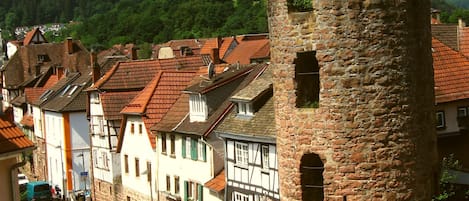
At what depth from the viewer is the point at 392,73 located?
60.7ft

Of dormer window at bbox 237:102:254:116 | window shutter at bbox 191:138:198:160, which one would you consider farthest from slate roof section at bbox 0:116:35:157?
window shutter at bbox 191:138:198:160

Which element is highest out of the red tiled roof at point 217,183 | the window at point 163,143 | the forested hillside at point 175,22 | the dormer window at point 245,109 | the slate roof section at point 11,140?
the forested hillside at point 175,22

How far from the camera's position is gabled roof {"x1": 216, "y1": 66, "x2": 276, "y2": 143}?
3016cm

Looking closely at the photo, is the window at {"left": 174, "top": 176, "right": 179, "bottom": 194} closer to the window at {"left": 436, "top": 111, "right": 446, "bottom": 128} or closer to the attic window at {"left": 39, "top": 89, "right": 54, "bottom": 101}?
the window at {"left": 436, "top": 111, "right": 446, "bottom": 128}

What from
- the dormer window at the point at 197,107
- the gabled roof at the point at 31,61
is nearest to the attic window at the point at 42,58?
the gabled roof at the point at 31,61

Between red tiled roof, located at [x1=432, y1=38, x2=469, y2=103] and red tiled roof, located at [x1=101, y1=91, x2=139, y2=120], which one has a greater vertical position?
red tiled roof, located at [x1=432, y1=38, x2=469, y2=103]

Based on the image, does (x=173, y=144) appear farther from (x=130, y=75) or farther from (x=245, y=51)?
(x=245, y=51)

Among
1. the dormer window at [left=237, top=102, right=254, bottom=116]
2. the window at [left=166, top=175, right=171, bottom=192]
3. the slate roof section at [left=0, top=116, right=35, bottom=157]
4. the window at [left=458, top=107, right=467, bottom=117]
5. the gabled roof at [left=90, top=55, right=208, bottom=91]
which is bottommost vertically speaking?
the window at [left=166, top=175, right=171, bottom=192]

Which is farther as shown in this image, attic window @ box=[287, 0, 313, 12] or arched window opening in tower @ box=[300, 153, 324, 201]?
arched window opening in tower @ box=[300, 153, 324, 201]

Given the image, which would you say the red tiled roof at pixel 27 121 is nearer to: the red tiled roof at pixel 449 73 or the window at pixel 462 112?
the red tiled roof at pixel 449 73

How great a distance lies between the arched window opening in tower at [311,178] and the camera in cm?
1958

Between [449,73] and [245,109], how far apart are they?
8.51m

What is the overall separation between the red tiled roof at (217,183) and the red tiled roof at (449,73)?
9092mm

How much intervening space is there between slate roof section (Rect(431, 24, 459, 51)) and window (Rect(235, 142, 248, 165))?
11.1 m
